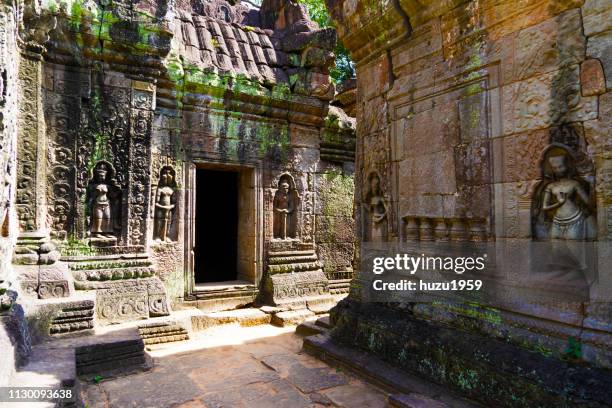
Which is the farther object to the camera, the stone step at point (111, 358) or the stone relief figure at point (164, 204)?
the stone relief figure at point (164, 204)

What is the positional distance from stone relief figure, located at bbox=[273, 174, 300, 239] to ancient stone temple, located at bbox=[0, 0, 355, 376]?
0.09 ft

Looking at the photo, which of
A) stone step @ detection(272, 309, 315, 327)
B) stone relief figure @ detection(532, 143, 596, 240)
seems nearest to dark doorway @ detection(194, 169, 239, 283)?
stone step @ detection(272, 309, 315, 327)

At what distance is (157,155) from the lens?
6316 mm

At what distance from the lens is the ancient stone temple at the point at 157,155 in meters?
4.84

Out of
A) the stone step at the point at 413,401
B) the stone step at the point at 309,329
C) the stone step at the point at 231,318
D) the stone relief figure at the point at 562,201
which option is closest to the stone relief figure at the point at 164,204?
the stone step at the point at 231,318

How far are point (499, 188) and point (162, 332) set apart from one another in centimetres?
441

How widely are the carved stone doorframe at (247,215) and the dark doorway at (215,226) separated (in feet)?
6.48

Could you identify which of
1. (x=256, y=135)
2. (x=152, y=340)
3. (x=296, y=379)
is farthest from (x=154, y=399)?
(x=256, y=135)

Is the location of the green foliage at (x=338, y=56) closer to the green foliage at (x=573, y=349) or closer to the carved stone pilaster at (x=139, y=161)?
the carved stone pilaster at (x=139, y=161)

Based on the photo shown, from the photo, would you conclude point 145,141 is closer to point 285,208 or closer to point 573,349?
point 285,208

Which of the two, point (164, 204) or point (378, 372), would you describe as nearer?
point (378, 372)

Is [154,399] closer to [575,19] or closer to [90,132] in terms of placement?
[90,132]

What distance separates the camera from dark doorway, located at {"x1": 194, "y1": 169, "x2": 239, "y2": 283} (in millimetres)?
9484

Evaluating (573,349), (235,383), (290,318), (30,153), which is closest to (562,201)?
(573,349)
